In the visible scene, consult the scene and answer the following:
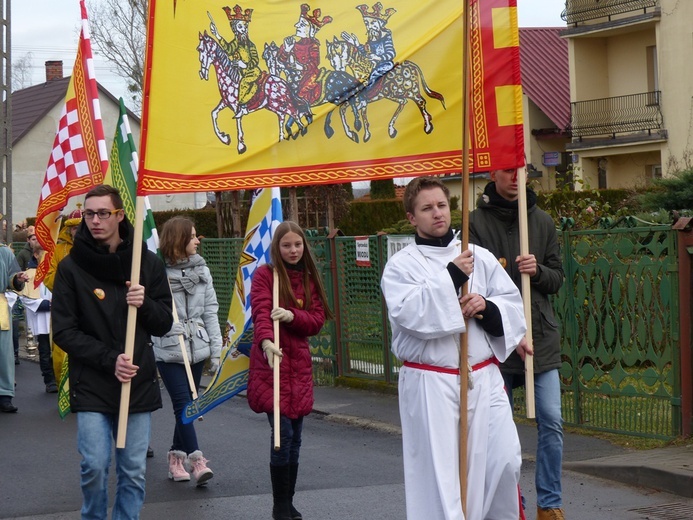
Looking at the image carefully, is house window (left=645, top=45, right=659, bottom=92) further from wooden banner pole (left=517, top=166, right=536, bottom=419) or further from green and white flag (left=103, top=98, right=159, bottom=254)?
wooden banner pole (left=517, top=166, right=536, bottom=419)

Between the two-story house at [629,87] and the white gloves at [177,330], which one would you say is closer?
the white gloves at [177,330]

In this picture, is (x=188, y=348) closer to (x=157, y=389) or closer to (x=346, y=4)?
(x=157, y=389)

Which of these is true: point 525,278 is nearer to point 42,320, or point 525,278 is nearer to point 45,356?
point 45,356

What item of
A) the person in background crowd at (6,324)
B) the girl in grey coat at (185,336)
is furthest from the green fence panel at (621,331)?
the person in background crowd at (6,324)

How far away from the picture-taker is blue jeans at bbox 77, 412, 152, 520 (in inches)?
222

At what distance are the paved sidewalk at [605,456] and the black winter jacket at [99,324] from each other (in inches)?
141

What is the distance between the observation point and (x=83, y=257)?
18.8ft

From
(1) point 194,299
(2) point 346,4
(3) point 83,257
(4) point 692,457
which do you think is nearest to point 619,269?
(4) point 692,457

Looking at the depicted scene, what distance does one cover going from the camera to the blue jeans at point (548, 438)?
629 cm

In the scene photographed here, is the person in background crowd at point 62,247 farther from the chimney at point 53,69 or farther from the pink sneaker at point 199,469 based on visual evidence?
the chimney at point 53,69

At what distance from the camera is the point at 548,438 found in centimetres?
629

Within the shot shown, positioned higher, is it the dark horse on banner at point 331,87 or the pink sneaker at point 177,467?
the dark horse on banner at point 331,87

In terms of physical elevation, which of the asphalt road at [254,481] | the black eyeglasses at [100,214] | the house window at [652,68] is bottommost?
the asphalt road at [254,481]

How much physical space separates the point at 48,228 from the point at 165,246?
2855 mm
